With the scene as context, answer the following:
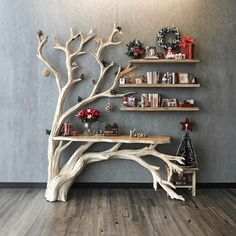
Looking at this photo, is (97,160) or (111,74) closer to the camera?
(97,160)

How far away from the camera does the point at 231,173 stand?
16.9 feet

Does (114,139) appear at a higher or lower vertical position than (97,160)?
higher

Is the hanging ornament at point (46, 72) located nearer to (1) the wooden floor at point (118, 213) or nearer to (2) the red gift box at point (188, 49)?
(1) the wooden floor at point (118, 213)

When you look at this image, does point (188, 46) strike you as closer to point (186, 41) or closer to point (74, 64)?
point (186, 41)

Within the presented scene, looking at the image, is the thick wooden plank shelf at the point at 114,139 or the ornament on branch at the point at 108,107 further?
the ornament on branch at the point at 108,107

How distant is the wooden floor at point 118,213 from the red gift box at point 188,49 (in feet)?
6.57

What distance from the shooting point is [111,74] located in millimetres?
5023

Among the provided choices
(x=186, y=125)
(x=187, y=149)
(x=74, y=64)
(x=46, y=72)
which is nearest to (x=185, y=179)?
Result: (x=187, y=149)

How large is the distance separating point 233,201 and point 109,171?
1.80 metres

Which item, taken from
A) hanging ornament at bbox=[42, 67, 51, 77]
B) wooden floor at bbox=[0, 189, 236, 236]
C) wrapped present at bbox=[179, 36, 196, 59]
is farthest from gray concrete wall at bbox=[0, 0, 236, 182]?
wooden floor at bbox=[0, 189, 236, 236]

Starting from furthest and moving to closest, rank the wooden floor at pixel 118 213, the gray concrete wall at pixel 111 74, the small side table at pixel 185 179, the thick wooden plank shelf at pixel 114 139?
the gray concrete wall at pixel 111 74 → the small side table at pixel 185 179 → the thick wooden plank shelf at pixel 114 139 → the wooden floor at pixel 118 213

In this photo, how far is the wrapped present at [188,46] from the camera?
16.0 feet

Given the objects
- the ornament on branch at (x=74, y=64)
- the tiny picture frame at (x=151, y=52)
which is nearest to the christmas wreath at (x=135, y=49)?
the tiny picture frame at (x=151, y=52)

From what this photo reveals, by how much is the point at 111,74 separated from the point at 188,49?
1.18 meters
